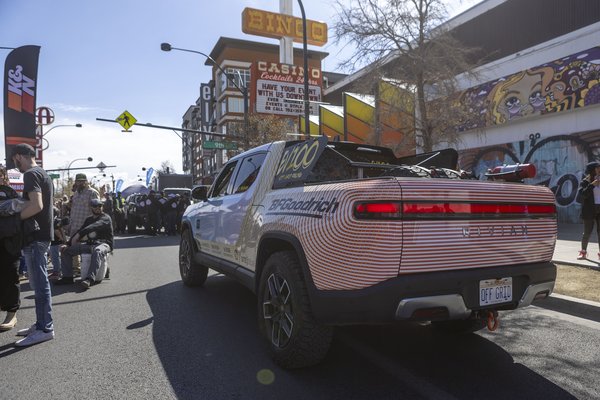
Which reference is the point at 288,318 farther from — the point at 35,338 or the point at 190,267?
the point at 190,267

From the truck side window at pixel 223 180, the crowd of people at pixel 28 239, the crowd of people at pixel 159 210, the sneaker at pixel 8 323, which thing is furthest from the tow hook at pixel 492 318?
the crowd of people at pixel 159 210

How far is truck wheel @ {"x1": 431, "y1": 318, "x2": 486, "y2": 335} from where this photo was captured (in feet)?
12.8

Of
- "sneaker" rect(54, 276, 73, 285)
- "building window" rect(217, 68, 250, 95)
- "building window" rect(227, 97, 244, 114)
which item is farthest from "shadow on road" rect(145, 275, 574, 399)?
"building window" rect(227, 97, 244, 114)

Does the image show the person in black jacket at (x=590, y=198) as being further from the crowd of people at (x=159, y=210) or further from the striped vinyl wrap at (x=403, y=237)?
the crowd of people at (x=159, y=210)

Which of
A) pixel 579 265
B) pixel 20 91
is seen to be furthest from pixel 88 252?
pixel 20 91

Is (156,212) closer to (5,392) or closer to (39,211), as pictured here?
(39,211)

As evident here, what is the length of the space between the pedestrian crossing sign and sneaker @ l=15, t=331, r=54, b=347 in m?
18.8

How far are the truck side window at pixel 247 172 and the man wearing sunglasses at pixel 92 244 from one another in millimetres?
3301

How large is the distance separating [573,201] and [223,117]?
46570mm

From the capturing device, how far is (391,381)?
3.05 metres

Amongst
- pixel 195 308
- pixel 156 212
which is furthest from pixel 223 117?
pixel 195 308

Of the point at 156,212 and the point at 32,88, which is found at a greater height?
the point at 32,88

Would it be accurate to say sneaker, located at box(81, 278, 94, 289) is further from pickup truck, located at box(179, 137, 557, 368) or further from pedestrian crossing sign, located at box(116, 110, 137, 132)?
Result: pedestrian crossing sign, located at box(116, 110, 137, 132)

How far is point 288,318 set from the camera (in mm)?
3256
